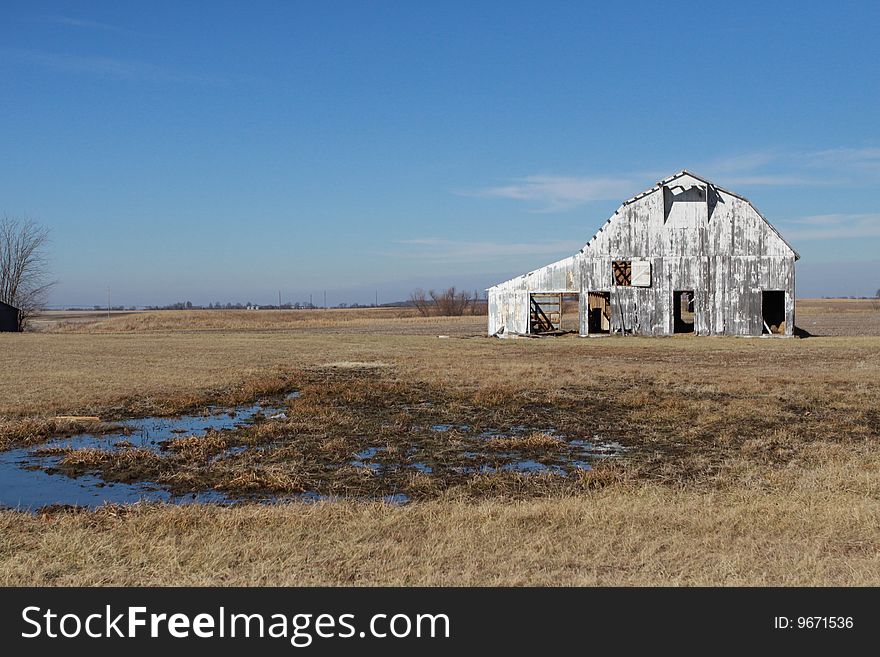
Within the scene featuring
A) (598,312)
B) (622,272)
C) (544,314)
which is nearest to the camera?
(622,272)

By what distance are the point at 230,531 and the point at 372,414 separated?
911cm

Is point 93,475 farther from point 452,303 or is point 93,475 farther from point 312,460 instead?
point 452,303

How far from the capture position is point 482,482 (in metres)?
10.9

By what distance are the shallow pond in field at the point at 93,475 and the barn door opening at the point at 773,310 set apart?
38098 mm

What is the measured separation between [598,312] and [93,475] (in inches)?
1828

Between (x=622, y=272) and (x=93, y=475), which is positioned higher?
(x=622, y=272)

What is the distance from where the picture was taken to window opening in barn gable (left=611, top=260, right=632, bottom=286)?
154ft

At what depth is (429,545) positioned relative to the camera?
7699 millimetres

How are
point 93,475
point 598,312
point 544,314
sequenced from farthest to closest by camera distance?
point 598,312 < point 544,314 < point 93,475

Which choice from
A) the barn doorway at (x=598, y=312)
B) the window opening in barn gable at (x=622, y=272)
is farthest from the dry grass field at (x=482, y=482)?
the barn doorway at (x=598, y=312)

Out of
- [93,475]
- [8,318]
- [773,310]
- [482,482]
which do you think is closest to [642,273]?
[773,310]

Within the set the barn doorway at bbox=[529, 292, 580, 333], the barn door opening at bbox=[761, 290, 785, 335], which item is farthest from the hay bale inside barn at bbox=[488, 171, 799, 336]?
the barn doorway at bbox=[529, 292, 580, 333]

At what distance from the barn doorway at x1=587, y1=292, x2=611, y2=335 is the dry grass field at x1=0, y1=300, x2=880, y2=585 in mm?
24709
